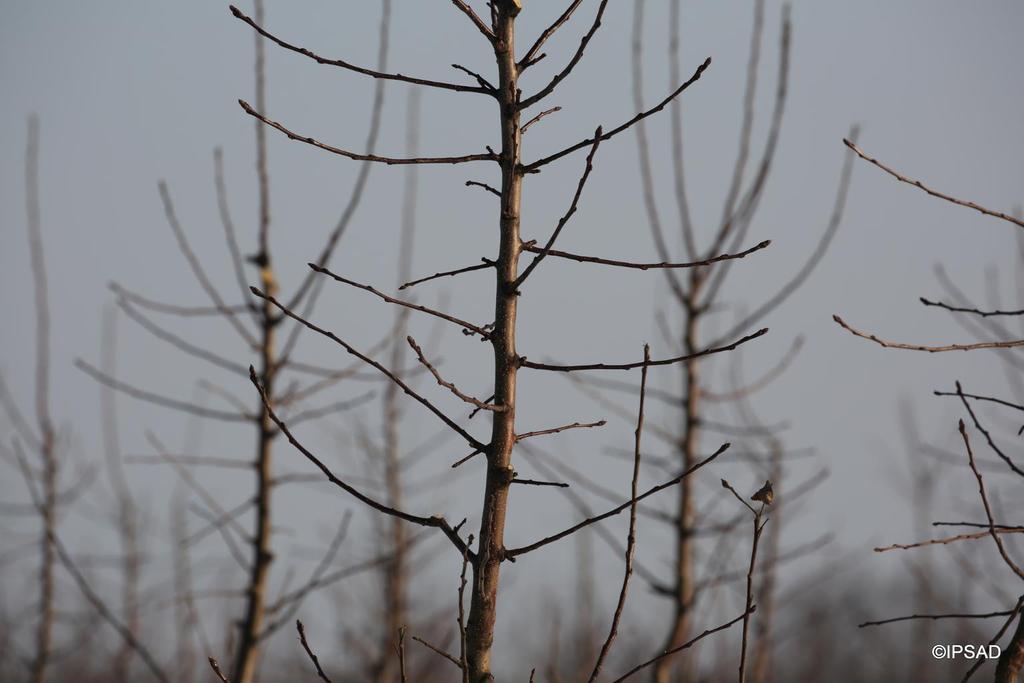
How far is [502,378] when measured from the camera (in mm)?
1756

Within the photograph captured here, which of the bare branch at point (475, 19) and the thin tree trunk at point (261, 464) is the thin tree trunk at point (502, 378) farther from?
the thin tree trunk at point (261, 464)

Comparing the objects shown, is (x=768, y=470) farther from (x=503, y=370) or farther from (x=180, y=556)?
(x=180, y=556)

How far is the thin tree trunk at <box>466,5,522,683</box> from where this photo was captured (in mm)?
1658

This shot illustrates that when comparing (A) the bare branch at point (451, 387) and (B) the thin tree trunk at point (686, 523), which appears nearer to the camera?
(A) the bare branch at point (451, 387)

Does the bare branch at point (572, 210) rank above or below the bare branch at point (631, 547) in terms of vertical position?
above

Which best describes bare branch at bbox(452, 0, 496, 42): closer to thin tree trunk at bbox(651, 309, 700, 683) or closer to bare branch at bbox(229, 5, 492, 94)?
bare branch at bbox(229, 5, 492, 94)

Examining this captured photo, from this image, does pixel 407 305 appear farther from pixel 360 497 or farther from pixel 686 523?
pixel 686 523

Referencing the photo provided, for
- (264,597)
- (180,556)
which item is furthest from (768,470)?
(180,556)

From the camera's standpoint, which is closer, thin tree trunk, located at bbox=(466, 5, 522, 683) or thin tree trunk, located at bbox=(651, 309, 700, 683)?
thin tree trunk, located at bbox=(466, 5, 522, 683)

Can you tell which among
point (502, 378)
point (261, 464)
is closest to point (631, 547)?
point (502, 378)

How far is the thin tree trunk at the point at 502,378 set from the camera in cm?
166

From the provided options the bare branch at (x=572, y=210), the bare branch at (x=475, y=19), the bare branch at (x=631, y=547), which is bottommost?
the bare branch at (x=631, y=547)

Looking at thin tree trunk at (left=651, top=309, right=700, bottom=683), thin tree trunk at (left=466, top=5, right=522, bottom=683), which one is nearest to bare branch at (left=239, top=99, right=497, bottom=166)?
thin tree trunk at (left=466, top=5, right=522, bottom=683)

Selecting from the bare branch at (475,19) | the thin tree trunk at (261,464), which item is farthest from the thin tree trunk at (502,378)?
the thin tree trunk at (261,464)
